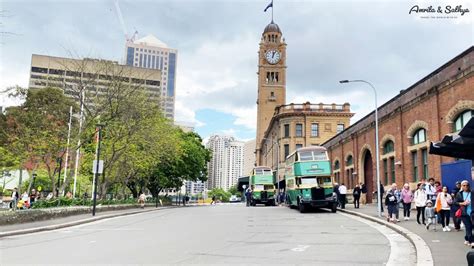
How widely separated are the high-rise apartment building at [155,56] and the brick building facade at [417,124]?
11442cm

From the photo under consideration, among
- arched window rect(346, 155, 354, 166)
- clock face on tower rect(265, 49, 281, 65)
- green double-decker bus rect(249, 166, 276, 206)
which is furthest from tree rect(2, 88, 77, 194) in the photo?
clock face on tower rect(265, 49, 281, 65)

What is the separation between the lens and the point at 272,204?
4409 centimetres

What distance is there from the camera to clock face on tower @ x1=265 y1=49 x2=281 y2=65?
97188mm

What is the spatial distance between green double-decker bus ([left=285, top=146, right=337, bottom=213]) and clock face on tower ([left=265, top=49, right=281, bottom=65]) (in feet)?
236

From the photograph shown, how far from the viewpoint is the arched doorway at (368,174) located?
118ft

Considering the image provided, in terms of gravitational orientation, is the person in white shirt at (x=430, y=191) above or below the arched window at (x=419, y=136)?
below

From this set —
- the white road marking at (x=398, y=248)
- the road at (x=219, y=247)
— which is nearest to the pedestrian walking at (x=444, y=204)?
the white road marking at (x=398, y=248)

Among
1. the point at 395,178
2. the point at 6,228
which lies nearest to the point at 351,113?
the point at 395,178

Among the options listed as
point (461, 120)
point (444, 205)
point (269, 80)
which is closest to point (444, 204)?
point (444, 205)

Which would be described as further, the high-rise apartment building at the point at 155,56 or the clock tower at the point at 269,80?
the high-rise apartment building at the point at 155,56

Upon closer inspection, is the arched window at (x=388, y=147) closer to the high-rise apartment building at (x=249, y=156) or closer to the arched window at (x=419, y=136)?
the arched window at (x=419, y=136)

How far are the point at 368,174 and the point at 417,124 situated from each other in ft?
40.2

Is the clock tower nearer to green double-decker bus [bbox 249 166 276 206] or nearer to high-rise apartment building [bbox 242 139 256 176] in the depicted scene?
green double-decker bus [bbox 249 166 276 206]

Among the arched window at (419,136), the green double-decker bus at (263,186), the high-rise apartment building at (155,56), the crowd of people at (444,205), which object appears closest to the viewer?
the crowd of people at (444,205)
